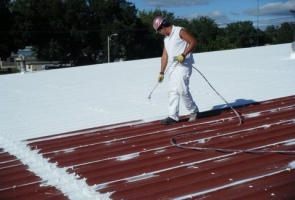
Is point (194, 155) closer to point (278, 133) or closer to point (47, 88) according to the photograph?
point (278, 133)

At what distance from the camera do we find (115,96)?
8.64 metres

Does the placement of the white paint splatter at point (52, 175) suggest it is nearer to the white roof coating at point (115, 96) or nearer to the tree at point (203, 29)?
the white roof coating at point (115, 96)

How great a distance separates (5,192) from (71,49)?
62.0 m

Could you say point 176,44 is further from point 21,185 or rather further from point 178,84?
point 21,185

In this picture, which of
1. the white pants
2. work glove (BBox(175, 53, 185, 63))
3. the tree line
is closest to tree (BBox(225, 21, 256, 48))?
the tree line

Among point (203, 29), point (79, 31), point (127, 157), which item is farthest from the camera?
point (203, 29)

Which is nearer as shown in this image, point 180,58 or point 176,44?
point 180,58

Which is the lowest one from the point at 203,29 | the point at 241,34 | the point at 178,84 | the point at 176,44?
the point at 178,84

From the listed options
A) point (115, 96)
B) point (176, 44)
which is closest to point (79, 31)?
point (115, 96)

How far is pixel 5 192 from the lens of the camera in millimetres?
3615

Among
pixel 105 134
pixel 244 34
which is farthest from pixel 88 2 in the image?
pixel 105 134

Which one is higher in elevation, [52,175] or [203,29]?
[203,29]

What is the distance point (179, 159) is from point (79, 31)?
59.5m

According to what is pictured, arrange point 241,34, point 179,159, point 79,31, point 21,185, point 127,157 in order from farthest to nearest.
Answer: point 241,34 → point 79,31 → point 127,157 → point 179,159 → point 21,185
